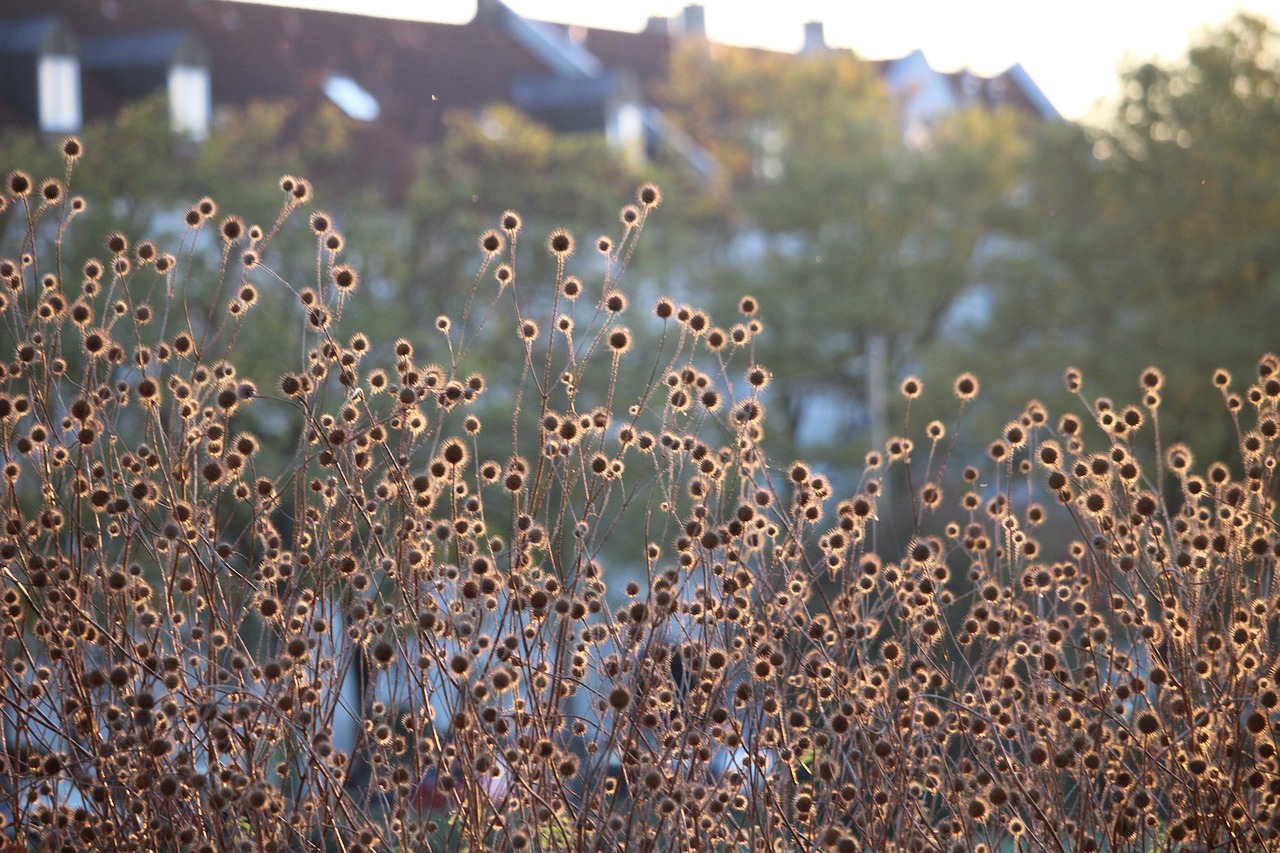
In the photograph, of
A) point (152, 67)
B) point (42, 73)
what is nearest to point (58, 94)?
point (42, 73)

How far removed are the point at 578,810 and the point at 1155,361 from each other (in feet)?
49.8

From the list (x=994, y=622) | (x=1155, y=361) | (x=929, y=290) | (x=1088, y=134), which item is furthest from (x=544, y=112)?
(x=994, y=622)

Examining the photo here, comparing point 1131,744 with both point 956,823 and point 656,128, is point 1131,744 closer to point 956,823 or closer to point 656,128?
point 956,823

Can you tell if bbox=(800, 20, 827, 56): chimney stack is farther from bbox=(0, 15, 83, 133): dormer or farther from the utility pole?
bbox=(0, 15, 83, 133): dormer

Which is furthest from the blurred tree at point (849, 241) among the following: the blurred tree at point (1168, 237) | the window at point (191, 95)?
the window at point (191, 95)

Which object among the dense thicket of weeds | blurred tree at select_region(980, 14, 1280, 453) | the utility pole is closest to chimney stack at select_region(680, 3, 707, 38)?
the utility pole

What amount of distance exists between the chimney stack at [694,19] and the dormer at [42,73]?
17.2 metres

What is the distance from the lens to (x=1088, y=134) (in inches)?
738

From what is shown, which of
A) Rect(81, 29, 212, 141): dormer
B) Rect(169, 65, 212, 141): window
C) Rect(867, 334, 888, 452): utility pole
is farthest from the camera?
Rect(867, 334, 888, 452): utility pole

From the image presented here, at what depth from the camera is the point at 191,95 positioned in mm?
16734

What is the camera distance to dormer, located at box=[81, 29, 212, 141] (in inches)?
635

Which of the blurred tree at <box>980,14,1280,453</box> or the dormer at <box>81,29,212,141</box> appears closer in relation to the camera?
the dormer at <box>81,29,212,141</box>

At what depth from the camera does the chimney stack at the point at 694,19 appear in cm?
3098

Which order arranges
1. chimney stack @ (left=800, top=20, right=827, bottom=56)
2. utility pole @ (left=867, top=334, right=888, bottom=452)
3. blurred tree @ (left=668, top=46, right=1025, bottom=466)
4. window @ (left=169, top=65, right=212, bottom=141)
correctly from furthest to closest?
1. chimney stack @ (left=800, top=20, right=827, bottom=56)
2. blurred tree @ (left=668, top=46, right=1025, bottom=466)
3. utility pole @ (left=867, top=334, right=888, bottom=452)
4. window @ (left=169, top=65, right=212, bottom=141)
